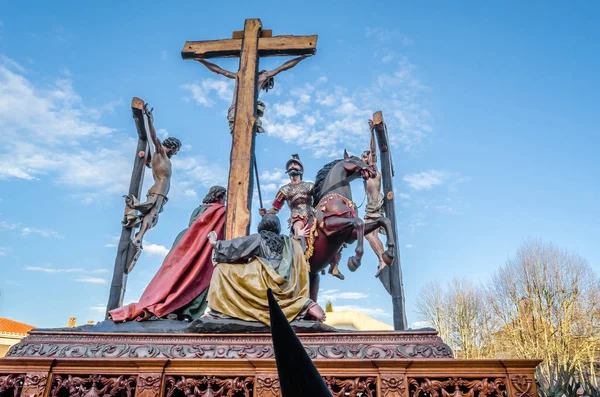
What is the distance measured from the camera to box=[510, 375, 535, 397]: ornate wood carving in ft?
9.07

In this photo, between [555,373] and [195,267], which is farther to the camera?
[555,373]

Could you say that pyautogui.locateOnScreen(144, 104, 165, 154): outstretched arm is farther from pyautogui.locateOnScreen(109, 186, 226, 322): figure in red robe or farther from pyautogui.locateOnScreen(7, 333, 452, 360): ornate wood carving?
pyautogui.locateOnScreen(7, 333, 452, 360): ornate wood carving

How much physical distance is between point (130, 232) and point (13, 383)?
3695 millimetres

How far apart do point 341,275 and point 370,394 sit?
3.47 meters

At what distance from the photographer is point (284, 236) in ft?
15.4

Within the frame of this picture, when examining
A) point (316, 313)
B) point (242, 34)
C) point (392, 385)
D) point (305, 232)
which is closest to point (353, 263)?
point (305, 232)

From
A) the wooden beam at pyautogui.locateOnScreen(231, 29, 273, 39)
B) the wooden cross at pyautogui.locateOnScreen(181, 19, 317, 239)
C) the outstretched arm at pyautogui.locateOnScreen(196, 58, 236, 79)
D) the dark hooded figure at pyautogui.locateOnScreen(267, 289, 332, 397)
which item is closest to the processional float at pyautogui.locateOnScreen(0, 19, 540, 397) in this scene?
the wooden cross at pyautogui.locateOnScreen(181, 19, 317, 239)

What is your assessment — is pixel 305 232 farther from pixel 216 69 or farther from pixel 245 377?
pixel 216 69

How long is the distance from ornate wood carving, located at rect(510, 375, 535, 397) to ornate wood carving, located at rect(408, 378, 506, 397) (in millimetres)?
70

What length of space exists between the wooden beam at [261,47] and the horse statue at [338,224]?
194 cm

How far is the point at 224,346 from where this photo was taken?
343 centimetres

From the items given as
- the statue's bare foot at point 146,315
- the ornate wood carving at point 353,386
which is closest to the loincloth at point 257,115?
the statue's bare foot at point 146,315

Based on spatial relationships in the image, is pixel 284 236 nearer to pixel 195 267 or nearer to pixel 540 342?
pixel 195 267

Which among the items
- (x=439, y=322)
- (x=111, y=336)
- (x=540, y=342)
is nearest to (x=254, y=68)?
(x=111, y=336)
